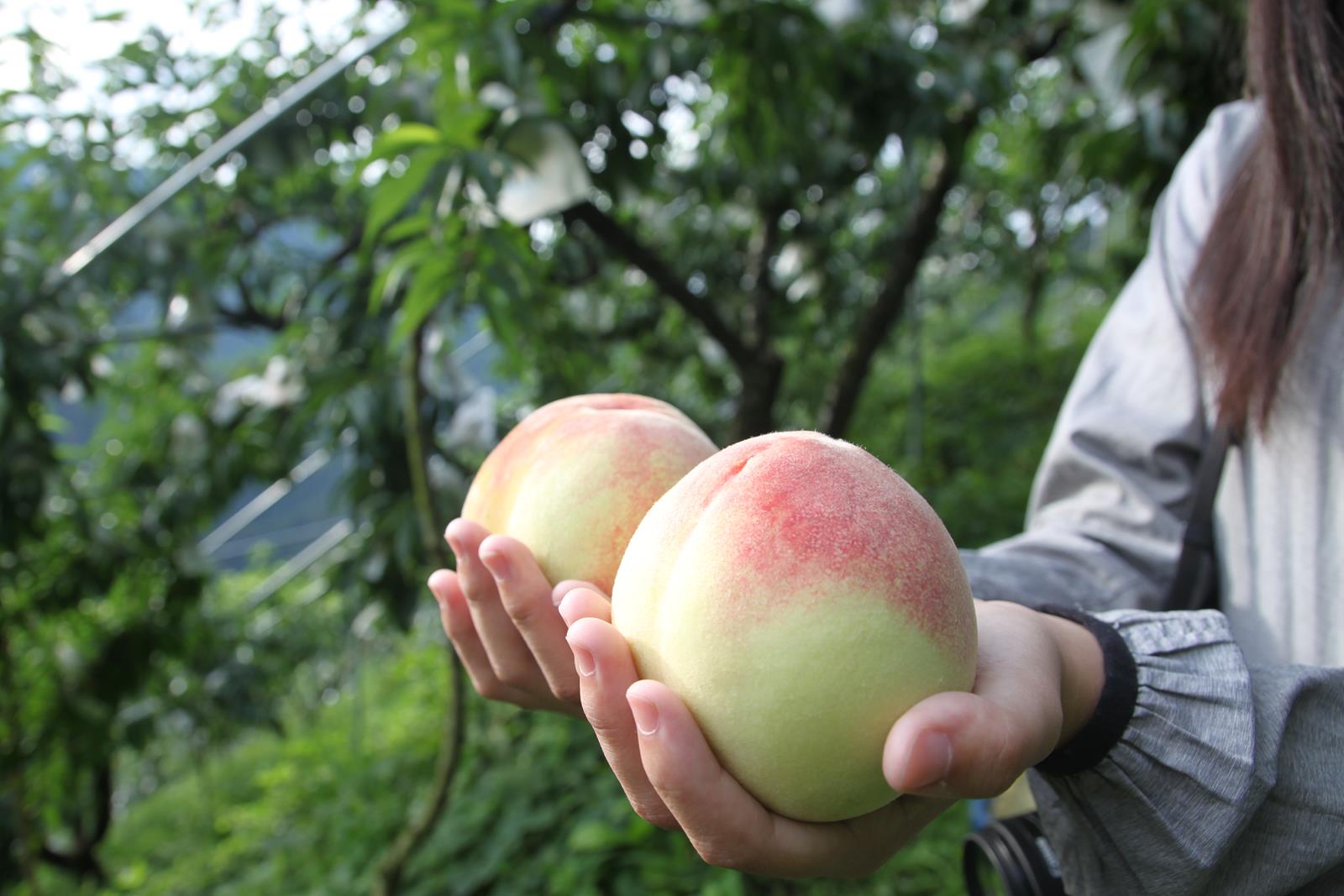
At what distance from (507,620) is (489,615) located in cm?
1

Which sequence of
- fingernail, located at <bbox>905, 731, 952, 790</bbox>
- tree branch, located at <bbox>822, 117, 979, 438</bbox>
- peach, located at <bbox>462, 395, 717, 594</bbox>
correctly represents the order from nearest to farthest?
fingernail, located at <bbox>905, 731, 952, 790</bbox>
peach, located at <bbox>462, 395, 717, 594</bbox>
tree branch, located at <bbox>822, 117, 979, 438</bbox>

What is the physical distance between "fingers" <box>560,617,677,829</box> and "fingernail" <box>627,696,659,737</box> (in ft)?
0.10

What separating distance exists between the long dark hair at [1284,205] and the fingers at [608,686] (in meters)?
0.63

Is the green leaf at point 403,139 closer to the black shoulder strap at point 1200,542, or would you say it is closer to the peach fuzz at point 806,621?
the peach fuzz at point 806,621

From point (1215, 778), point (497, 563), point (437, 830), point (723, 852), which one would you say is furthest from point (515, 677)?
point (437, 830)

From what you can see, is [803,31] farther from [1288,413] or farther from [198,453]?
[198,453]

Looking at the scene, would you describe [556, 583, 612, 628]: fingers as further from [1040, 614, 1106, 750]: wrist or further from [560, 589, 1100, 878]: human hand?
[1040, 614, 1106, 750]: wrist

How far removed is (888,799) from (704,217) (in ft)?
10.3

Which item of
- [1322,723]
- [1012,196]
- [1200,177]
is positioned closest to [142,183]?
[1200,177]

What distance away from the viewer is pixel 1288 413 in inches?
31.4

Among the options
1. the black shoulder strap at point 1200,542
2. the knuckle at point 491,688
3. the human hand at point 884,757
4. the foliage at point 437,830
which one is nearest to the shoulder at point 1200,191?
the black shoulder strap at point 1200,542

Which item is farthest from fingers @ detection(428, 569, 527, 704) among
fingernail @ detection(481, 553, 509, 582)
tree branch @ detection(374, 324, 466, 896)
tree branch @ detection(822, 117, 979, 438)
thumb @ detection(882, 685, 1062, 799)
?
tree branch @ detection(822, 117, 979, 438)

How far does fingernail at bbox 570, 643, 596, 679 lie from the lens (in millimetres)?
482

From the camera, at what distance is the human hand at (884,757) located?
437 mm
